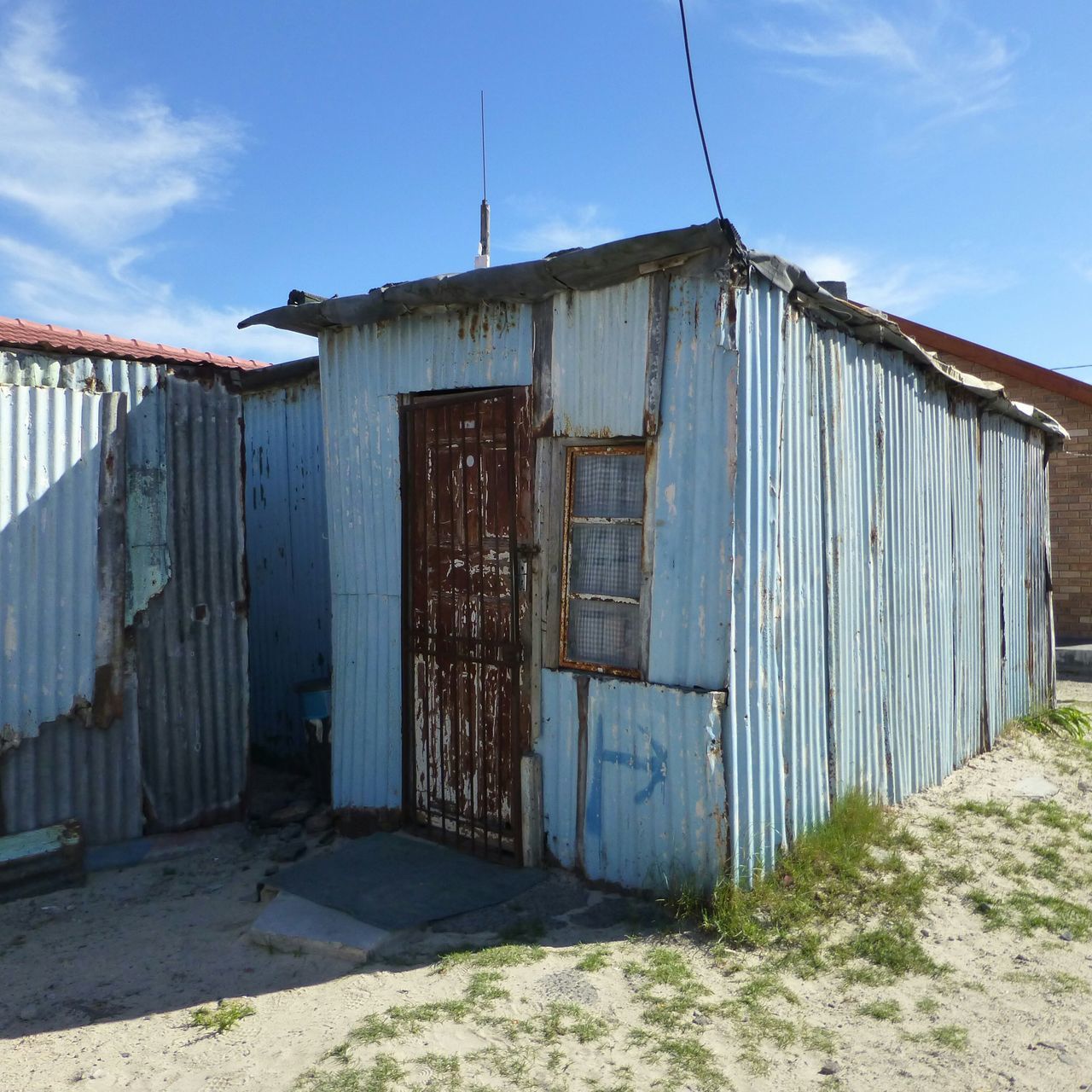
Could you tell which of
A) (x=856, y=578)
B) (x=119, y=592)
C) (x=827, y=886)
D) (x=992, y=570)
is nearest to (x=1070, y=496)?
(x=992, y=570)

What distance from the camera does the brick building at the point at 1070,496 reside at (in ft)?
42.8

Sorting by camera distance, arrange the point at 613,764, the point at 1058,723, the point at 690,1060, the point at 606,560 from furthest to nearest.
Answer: the point at 1058,723, the point at 606,560, the point at 613,764, the point at 690,1060

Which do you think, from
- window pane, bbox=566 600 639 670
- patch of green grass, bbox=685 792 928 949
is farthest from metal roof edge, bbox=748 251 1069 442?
patch of green grass, bbox=685 792 928 949

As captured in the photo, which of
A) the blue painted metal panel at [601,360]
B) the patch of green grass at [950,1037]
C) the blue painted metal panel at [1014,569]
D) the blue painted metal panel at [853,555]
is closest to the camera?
the patch of green grass at [950,1037]

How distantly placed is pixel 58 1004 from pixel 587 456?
3.44 meters

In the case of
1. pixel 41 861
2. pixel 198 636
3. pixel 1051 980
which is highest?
pixel 198 636

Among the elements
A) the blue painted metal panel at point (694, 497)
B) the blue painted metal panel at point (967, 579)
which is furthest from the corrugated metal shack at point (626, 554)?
the blue painted metal panel at point (967, 579)

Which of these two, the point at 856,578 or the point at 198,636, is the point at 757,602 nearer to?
the point at 856,578

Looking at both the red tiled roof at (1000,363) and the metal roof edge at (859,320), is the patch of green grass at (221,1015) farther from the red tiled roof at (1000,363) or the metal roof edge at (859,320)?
the red tiled roof at (1000,363)

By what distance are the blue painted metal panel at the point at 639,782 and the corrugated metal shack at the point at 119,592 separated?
2.44 meters

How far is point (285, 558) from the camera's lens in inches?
303

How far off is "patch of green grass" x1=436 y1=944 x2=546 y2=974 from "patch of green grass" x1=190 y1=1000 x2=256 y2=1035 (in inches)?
31.6

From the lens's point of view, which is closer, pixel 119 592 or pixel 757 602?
pixel 757 602

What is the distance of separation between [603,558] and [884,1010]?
7.76ft
